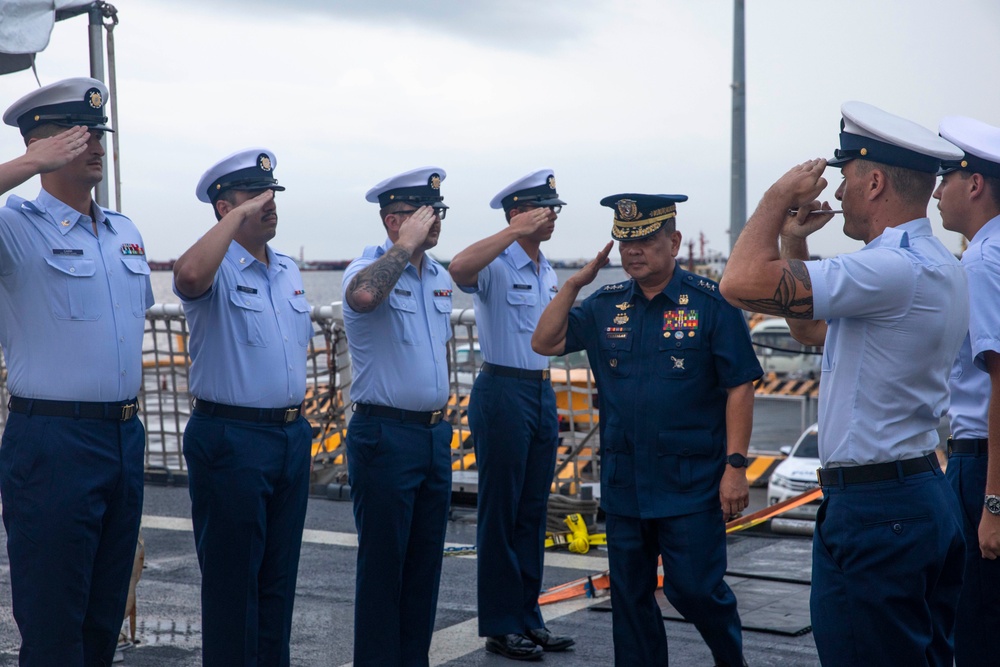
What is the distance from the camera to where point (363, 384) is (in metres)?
4.67

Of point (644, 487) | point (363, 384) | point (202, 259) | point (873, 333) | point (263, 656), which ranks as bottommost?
point (263, 656)

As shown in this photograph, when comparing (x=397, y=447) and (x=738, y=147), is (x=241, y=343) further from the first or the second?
(x=738, y=147)

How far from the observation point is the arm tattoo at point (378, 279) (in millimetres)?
4430

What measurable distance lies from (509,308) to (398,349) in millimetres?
1175

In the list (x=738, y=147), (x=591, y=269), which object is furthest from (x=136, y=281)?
(x=738, y=147)

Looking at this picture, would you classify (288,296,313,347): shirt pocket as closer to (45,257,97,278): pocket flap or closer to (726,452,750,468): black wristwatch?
(45,257,97,278): pocket flap

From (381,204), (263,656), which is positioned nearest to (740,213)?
(381,204)

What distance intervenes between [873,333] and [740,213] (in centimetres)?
1068

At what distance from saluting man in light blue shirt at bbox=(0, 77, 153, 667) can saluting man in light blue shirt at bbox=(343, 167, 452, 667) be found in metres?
0.98

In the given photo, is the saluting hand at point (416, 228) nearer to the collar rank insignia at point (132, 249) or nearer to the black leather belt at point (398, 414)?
the black leather belt at point (398, 414)

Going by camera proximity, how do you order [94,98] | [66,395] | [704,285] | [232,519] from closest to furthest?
[66,395]
[94,98]
[232,519]
[704,285]

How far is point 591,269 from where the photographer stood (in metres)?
4.31

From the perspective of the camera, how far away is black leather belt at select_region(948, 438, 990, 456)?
12.4ft

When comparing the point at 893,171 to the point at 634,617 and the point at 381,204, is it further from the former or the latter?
the point at 381,204
